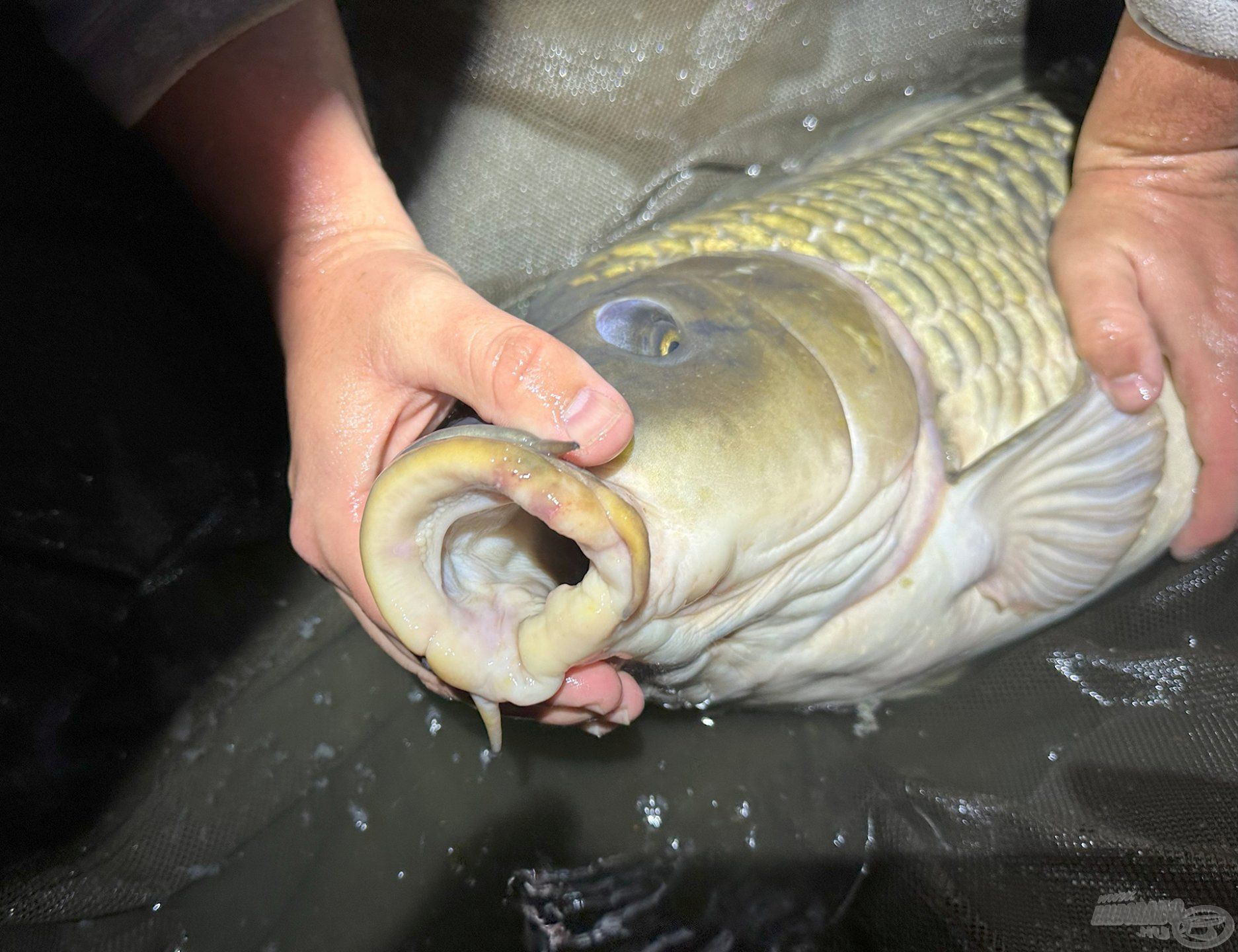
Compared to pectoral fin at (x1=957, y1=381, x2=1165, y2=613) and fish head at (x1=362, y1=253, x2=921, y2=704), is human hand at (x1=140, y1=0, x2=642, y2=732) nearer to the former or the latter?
fish head at (x1=362, y1=253, x2=921, y2=704)

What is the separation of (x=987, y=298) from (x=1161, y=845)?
76cm

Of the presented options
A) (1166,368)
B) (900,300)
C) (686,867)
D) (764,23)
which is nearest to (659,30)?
(764,23)

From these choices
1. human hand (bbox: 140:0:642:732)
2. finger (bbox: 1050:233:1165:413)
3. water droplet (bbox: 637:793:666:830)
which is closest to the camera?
human hand (bbox: 140:0:642:732)

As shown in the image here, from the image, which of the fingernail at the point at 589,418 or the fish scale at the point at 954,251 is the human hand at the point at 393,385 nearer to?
the fingernail at the point at 589,418

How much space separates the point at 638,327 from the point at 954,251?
56 centimetres

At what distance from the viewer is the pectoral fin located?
1.31 metres

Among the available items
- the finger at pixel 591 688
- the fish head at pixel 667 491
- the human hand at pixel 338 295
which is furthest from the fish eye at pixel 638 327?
the finger at pixel 591 688

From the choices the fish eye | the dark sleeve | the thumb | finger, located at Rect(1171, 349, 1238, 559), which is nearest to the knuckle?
the thumb

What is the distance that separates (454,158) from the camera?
1790 millimetres

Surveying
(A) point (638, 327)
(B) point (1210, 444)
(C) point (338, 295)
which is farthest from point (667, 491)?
(B) point (1210, 444)

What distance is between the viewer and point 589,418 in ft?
2.76

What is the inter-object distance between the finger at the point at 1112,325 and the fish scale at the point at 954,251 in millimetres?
35

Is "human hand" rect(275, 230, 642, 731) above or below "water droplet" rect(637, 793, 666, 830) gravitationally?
above

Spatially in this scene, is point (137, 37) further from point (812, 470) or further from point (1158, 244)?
point (1158, 244)
